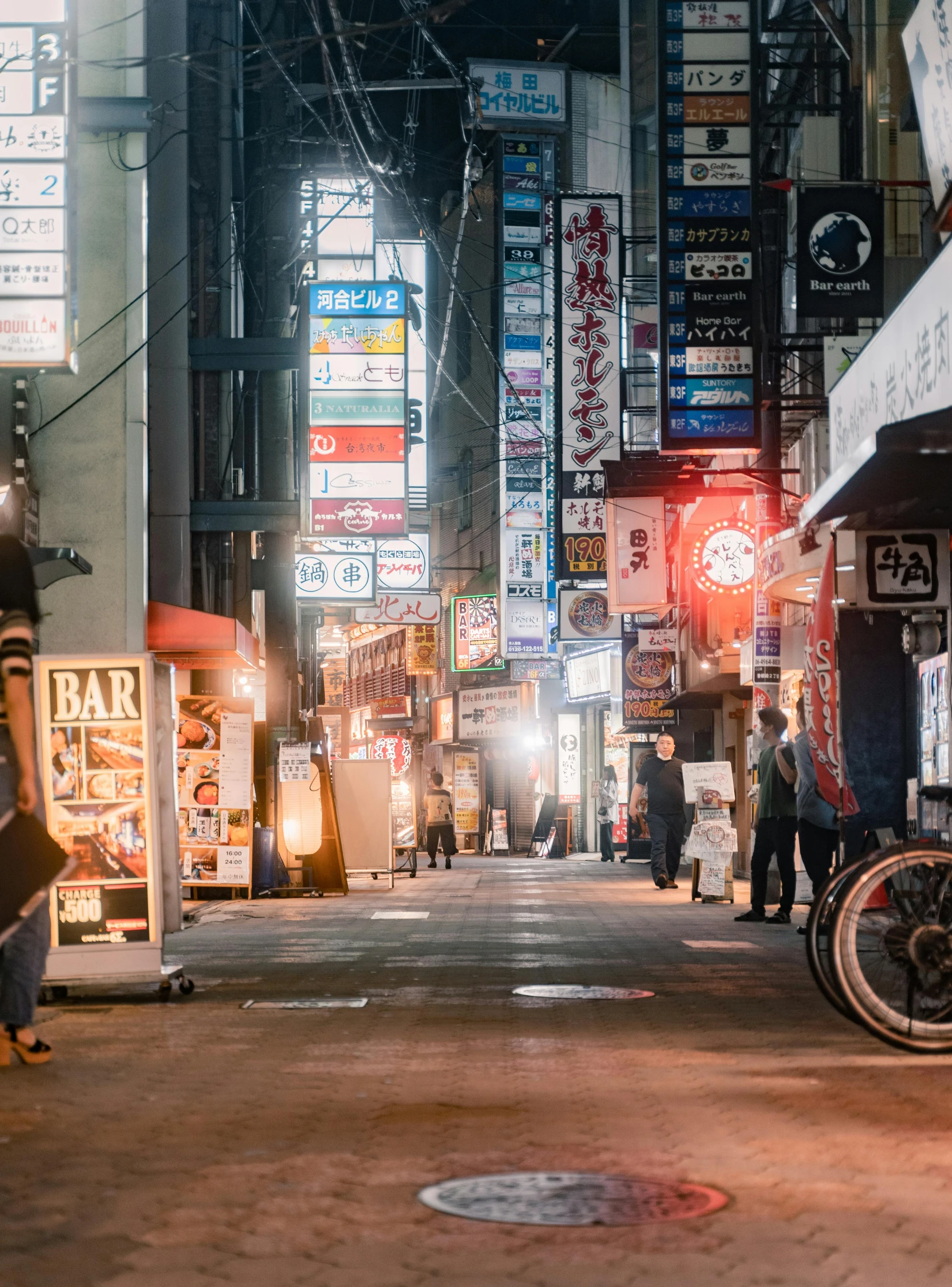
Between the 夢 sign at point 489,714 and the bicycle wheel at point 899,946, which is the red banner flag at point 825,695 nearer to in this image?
the bicycle wheel at point 899,946

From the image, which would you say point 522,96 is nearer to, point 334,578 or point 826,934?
point 334,578

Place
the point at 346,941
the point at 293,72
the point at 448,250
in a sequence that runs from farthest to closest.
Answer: the point at 448,250, the point at 293,72, the point at 346,941

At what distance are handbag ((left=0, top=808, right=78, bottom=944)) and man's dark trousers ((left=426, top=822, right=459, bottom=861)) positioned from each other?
2903 centimetres

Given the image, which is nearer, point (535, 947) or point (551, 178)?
point (535, 947)

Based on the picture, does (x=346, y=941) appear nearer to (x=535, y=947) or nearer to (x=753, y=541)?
(x=535, y=947)

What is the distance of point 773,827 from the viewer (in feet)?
51.6

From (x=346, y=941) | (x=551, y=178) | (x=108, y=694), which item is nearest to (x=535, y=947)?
(x=346, y=941)

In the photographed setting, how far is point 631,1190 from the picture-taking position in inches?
177

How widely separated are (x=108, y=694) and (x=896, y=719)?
7.15 m

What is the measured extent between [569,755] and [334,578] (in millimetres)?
20537

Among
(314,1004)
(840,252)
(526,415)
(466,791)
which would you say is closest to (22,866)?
(314,1004)

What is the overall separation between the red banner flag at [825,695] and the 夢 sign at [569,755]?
118ft

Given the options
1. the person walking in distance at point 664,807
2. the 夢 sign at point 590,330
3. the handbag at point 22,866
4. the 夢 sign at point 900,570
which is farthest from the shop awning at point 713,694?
the handbag at point 22,866

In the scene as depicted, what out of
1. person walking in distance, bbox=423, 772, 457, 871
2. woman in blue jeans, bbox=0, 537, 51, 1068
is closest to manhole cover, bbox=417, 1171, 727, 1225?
woman in blue jeans, bbox=0, 537, 51, 1068
